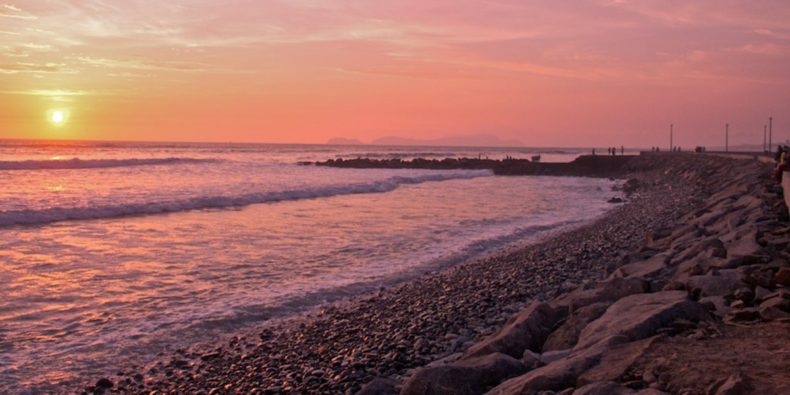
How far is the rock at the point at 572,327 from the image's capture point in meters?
5.64

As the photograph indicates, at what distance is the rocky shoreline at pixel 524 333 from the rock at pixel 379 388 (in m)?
0.02

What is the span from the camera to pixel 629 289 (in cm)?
650

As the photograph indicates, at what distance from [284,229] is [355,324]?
10055 millimetres

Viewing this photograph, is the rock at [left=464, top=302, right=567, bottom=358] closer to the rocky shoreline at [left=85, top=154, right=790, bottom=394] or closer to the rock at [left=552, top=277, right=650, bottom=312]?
the rocky shoreline at [left=85, top=154, right=790, bottom=394]

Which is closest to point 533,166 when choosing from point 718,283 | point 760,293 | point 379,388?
point 718,283

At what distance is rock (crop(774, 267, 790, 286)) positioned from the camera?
5.90 metres

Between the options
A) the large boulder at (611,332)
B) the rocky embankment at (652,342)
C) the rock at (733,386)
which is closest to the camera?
the rock at (733,386)

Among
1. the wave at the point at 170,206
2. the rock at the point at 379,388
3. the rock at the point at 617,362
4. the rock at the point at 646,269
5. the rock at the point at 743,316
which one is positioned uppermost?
the rock at the point at 743,316

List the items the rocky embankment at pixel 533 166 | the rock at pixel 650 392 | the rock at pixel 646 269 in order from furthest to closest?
the rocky embankment at pixel 533 166, the rock at pixel 646 269, the rock at pixel 650 392

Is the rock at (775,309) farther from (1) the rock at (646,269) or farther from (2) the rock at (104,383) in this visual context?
(2) the rock at (104,383)

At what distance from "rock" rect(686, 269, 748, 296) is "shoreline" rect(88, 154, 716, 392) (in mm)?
2250

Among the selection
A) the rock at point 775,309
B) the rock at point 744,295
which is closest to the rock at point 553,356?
the rock at point 775,309

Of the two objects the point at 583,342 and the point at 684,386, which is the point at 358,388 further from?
the point at 684,386

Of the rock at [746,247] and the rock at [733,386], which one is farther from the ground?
the rock at [746,247]
